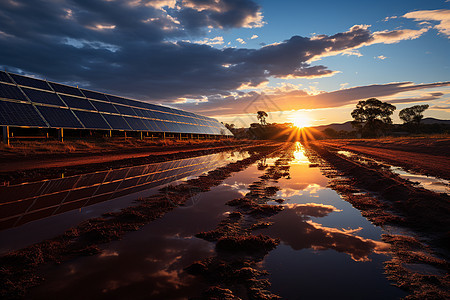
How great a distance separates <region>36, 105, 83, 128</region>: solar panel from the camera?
26170mm

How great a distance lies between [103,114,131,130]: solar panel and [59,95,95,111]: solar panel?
2535mm

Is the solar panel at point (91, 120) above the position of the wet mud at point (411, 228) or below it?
above

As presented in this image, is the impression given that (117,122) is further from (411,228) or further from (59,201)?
(411,228)

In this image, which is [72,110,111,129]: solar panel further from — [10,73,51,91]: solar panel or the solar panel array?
[10,73,51,91]: solar panel

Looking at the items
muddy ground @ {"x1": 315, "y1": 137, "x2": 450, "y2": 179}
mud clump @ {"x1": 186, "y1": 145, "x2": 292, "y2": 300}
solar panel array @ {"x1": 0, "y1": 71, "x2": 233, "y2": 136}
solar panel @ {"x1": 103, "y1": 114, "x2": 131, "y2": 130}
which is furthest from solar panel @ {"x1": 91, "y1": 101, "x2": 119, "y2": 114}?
muddy ground @ {"x1": 315, "y1": 137, "x2": 450, "y2": 179}

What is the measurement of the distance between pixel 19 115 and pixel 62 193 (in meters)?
20.3

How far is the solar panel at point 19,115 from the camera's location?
22141mm

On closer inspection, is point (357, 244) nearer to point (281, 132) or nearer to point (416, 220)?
point (416, 220)

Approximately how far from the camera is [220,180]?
13.4 meters

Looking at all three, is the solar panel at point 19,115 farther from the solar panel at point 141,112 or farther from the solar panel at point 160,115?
the solar panel at point 160,115

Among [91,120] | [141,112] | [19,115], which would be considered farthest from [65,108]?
[141,112]

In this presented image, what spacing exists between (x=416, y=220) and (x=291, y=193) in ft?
14.2

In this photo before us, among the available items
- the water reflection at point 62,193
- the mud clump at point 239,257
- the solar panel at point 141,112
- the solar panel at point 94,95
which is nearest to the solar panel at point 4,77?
the solar panel at point 94,95

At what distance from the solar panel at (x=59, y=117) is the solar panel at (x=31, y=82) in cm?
357
